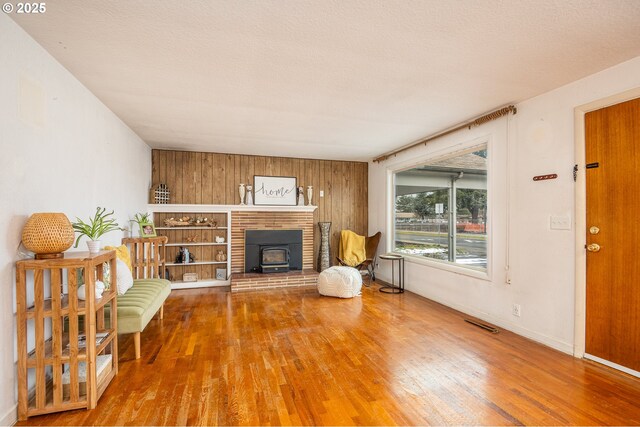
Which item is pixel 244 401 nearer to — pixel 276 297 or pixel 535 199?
pixel 276 297

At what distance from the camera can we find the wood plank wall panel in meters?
5.39

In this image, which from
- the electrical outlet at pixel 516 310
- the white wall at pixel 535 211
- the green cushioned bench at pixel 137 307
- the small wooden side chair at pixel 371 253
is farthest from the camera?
the small wooden side chair at pixel 371 253

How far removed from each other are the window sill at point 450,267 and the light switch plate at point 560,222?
0.92 meters

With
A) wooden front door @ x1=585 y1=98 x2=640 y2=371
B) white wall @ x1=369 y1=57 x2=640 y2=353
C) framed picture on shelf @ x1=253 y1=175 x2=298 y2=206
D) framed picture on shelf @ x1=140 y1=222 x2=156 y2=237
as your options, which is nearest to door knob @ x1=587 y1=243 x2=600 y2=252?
wooden front door @ x1=585 y1=98 x2=640 y2=371

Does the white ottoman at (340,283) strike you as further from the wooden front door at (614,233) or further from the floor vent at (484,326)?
the wooden front door at (614,233)

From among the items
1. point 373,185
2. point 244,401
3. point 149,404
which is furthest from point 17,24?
point 373,185

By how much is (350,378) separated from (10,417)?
2076 mm

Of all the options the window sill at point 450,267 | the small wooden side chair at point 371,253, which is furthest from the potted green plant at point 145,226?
the window sill at point 450,267

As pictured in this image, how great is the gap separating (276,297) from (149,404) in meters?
2.65

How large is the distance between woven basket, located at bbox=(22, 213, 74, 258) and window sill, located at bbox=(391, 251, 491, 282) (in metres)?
3.91

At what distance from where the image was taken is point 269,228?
18.1ft

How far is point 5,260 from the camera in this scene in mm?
1735

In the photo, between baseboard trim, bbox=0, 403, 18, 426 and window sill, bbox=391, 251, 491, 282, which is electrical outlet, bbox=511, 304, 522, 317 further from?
baseboard trim, bbox=0, 403, 18, 426

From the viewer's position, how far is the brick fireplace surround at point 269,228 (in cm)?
502
